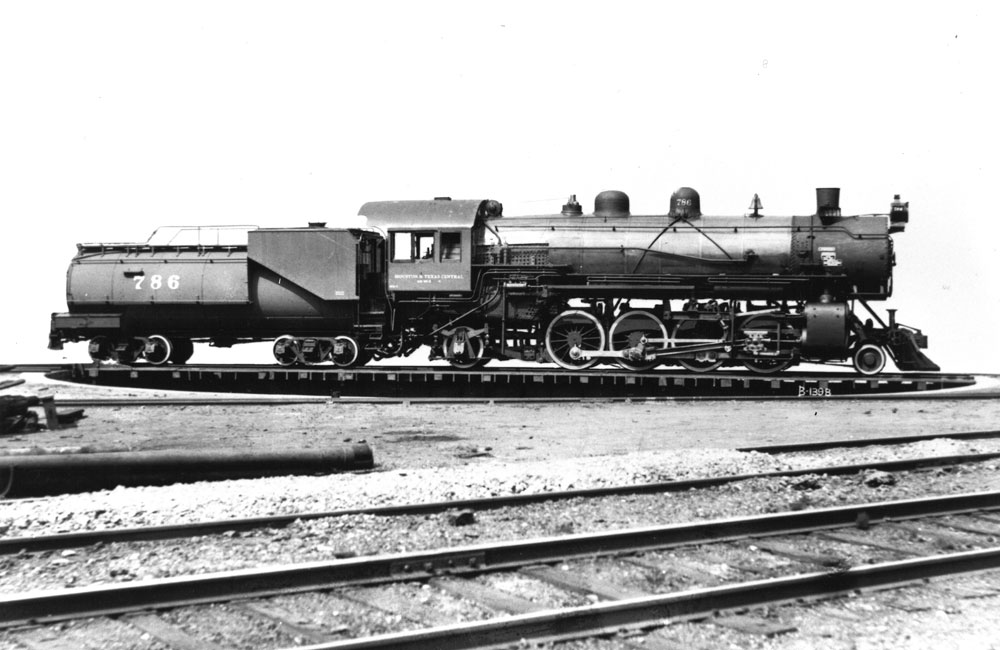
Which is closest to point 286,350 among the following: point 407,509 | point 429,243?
point 429,243

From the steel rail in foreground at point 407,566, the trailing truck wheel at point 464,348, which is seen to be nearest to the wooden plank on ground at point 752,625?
the steel rail in foreground at point 407,566

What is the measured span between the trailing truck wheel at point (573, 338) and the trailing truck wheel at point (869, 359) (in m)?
4.36

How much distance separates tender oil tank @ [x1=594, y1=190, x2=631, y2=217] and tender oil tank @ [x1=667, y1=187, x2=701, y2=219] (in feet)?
2.77

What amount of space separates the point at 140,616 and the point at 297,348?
12.9 m

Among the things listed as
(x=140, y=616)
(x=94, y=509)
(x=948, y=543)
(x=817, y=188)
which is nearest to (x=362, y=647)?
(x=140, y=616)

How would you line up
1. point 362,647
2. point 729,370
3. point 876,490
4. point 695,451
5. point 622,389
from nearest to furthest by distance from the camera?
point 362,647
point 876,490
point 695,451
point 622,389
point 729,370

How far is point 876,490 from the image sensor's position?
8.28m

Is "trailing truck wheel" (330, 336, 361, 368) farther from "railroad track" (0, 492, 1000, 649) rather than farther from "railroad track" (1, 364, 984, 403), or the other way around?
"railroad track" (0, 492, 1000, 649)

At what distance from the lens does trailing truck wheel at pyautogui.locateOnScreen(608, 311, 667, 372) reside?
636 inches

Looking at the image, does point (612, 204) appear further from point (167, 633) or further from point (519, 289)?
point (167, 633)

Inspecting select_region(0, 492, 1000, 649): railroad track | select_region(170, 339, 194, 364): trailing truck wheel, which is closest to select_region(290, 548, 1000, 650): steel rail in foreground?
select_region(0, 492, 1000, 649): railroad track

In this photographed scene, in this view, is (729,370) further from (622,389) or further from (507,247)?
(507,247)

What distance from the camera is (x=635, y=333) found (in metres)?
16.3

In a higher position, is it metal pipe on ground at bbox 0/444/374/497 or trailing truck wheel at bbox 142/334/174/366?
trailing truck wheel at bbox 142/334/174/366
